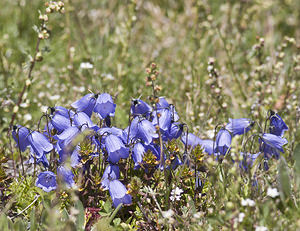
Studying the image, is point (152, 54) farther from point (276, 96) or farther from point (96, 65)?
point (276, 96)

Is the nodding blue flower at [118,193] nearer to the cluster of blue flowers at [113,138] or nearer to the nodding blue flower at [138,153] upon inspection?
the cluster of blue flowers at [113,138]

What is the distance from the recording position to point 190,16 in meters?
6.32

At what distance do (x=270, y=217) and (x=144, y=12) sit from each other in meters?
5.17

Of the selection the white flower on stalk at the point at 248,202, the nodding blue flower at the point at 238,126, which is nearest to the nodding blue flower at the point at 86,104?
the nodding blue flower at the point at 238,126

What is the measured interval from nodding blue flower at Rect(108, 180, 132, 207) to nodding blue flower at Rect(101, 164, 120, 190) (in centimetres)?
5

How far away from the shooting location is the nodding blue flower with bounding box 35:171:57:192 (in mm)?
2625

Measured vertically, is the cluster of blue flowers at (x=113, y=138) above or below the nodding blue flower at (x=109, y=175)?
above

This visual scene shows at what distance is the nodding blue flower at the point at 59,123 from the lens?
9.11ft

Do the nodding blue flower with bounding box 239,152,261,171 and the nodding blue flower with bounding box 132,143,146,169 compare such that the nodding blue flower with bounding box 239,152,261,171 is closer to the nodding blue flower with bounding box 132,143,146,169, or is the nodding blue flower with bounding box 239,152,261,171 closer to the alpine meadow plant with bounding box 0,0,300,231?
the alpine meadow plant with bounding box 0,0,300,231

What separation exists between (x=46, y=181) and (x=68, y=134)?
33 centimetres

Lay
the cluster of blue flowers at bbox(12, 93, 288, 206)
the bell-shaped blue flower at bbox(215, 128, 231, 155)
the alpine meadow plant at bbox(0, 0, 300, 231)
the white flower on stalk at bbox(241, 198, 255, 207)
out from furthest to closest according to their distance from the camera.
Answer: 1. the bell-shaped blue flower at bbox(215, 128, 231, 155)
2. the cluster of blue flowers at bbox(12, 93, 288, 206)
3. the alpine meadow plant at bbox(0, 0, 300, 231)
4. the white flower on stalk at bbox(241, 198, 255, 207)

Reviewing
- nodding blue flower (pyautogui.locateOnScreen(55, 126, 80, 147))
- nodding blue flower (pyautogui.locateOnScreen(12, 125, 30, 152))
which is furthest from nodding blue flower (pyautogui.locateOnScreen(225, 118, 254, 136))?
nodding blue flower (pyautogui.locateOnScreen(12, 125, 30, 152))

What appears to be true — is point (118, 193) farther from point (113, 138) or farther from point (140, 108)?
point (140, 108)

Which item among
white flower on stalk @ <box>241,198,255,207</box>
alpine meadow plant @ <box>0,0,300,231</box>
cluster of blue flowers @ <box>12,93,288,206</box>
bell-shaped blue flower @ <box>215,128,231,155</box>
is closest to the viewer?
white flower on stalk @ <box>241,198,255,207</box>
